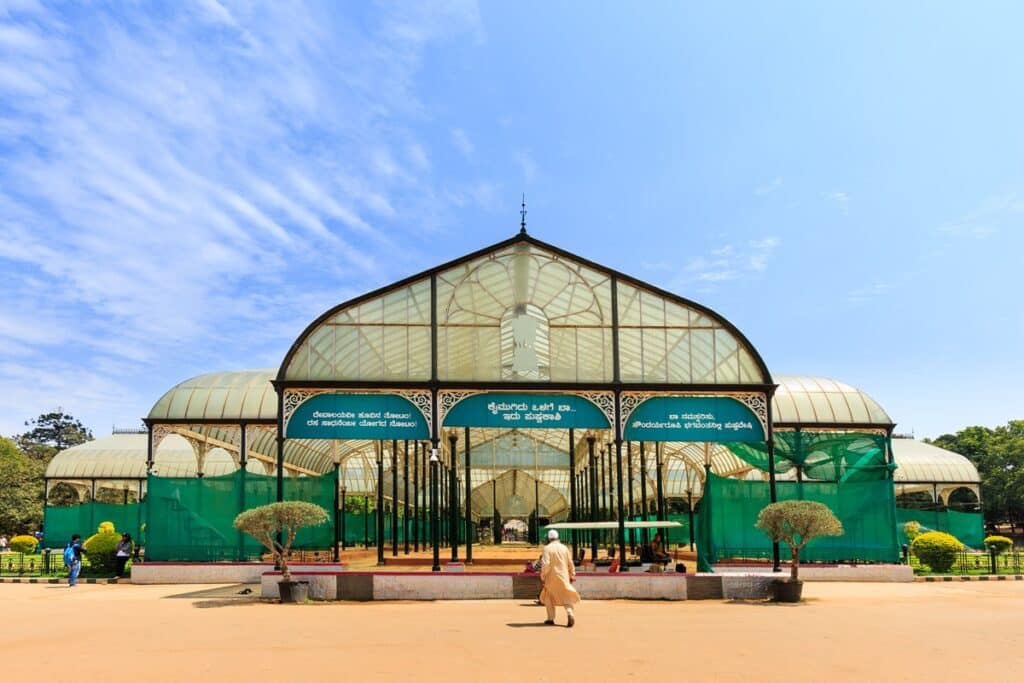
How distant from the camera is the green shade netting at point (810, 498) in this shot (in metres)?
24.7

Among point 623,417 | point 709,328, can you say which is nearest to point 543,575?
point 623,417

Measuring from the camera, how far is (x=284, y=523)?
61.6 feet

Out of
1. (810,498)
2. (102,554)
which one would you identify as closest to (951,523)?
(810,498)

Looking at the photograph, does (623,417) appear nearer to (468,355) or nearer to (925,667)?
(468,355)

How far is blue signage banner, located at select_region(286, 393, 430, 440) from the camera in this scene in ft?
75.8

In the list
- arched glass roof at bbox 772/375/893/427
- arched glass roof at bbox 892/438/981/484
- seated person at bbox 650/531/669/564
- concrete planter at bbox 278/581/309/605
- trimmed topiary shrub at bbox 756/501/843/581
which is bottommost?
concrete planter at bbox 278/581/309/605

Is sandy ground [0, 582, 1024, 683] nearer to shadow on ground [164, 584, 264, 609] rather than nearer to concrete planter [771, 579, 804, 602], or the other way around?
shadow on ground [164, 584, 264, 609]

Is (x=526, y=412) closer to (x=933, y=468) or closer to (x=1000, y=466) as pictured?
(x=933, y=468)

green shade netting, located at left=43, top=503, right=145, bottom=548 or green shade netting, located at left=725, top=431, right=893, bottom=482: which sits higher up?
green shade netting, located at left=725, top=431, right=893, bottom=482

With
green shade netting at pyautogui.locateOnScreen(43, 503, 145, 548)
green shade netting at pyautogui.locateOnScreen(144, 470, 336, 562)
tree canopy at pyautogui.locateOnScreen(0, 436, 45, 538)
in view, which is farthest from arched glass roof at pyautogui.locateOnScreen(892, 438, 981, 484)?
tree canopy at pyautogui.locateOnScreen(0, 436, 45, 538)

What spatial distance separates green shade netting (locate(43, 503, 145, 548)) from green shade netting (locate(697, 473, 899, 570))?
26378 millimetres

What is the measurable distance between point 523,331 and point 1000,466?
55.0 metres

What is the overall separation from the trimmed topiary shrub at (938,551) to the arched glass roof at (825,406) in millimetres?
8583

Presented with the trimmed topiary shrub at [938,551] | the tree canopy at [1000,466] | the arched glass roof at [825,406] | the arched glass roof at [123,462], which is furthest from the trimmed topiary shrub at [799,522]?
the tree canopy at [1000,466]
